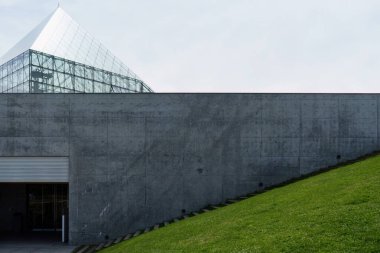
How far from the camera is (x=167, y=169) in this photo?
64.8 feet

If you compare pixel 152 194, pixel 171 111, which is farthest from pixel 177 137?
pixel 152 194

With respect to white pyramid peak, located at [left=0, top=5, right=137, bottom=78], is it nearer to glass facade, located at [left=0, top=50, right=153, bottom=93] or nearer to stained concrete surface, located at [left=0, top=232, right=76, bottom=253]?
glass facade, located at [left=0, top=50, right=153, bottom=93]

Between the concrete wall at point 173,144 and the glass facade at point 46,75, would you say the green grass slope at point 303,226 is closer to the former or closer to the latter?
the concrete wall at point 173,144

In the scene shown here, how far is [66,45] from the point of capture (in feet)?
89.1

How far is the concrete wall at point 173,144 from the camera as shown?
19.7m

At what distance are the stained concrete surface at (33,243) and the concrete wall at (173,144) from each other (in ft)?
3.57

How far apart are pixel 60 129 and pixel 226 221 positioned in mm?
10437

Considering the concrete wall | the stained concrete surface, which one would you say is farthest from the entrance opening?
the concrete wall

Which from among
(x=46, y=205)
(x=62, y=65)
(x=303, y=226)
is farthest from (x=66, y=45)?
(x=303, y=226)

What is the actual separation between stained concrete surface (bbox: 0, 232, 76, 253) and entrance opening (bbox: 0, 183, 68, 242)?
1579 millimetres

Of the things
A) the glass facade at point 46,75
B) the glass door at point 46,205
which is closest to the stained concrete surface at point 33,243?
the glass door at point 46,205

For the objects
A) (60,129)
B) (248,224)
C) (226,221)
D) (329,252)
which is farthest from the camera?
(60,129)

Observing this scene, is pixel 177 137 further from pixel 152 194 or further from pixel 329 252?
pixel 329 252

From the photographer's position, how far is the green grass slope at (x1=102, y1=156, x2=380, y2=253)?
7738mm
